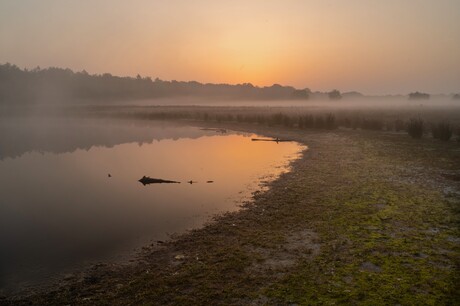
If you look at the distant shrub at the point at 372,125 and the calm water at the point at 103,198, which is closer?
the calm water at the point at 103,198

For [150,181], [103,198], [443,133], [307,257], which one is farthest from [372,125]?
[307,257]

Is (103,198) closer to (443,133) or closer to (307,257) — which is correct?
(307,257)

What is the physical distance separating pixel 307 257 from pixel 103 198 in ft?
33.8

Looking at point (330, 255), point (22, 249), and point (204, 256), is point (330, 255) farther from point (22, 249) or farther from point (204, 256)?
point (22, 249)

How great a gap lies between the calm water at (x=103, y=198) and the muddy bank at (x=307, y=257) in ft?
4.01

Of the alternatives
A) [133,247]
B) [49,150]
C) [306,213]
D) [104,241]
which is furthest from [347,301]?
[49,150]

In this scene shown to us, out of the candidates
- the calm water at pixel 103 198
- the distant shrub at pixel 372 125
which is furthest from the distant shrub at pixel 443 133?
the calm water at pixel 103 198

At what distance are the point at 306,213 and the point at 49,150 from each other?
27.4 m

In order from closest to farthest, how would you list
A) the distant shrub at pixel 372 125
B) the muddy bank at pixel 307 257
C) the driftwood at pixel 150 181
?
the muddy bank at pixel 307 257 → the driftwood at pixel 150 181 → the distant shrub at pixel 372 125

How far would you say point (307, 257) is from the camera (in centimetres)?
808

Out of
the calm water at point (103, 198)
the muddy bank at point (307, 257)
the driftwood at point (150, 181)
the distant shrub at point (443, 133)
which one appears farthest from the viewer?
the distant shrub at point (443, 133)

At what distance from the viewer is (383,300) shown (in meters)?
6.07

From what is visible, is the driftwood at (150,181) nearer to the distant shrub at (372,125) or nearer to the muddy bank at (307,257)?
the muddy bank at (307,257)

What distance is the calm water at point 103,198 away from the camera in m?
9.09
